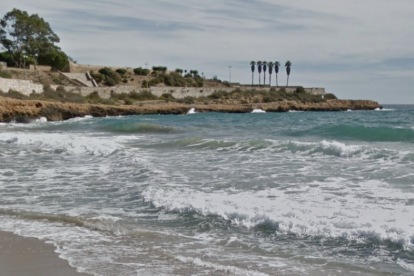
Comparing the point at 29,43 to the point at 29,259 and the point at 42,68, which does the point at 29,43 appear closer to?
the point at 42,68

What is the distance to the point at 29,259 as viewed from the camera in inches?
211

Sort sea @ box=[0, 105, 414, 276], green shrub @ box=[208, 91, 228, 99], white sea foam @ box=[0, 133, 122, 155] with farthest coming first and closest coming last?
green shrub @ box=[208, 91, 228, 99], white sea foam @ box=[0, 133, 122, 155], sea @ box=[0, 105, 414, 276]

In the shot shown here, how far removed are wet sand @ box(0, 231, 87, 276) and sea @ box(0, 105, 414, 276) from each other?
180 mm

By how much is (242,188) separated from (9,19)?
64831 mm

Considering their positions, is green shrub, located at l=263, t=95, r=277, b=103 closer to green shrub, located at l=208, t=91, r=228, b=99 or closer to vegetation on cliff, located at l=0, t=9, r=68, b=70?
green shrub, located at l=208, t=91, r=228, b=99

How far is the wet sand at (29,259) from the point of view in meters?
4.95

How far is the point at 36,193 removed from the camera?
364 inches

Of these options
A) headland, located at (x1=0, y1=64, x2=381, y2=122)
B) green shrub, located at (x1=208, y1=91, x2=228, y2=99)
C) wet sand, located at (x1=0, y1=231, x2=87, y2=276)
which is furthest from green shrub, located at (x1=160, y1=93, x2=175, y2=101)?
wet sand, located at (x1=0, y1=231, x2=87, y2=276)

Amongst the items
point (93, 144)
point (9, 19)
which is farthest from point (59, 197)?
point (9, 19)

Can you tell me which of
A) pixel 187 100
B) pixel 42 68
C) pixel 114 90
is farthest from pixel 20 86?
pixel 187 100

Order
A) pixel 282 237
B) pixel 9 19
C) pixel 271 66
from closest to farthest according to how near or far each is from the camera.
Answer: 1. pixel 282 237
2. pixel 9 19
3. pixel 271 66

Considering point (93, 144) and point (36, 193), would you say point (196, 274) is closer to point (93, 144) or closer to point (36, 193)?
point (36, 193)

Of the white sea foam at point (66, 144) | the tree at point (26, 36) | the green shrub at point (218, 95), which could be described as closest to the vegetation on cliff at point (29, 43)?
the tree at point (26, 36)

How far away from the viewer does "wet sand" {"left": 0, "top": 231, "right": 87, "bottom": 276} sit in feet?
16.2
